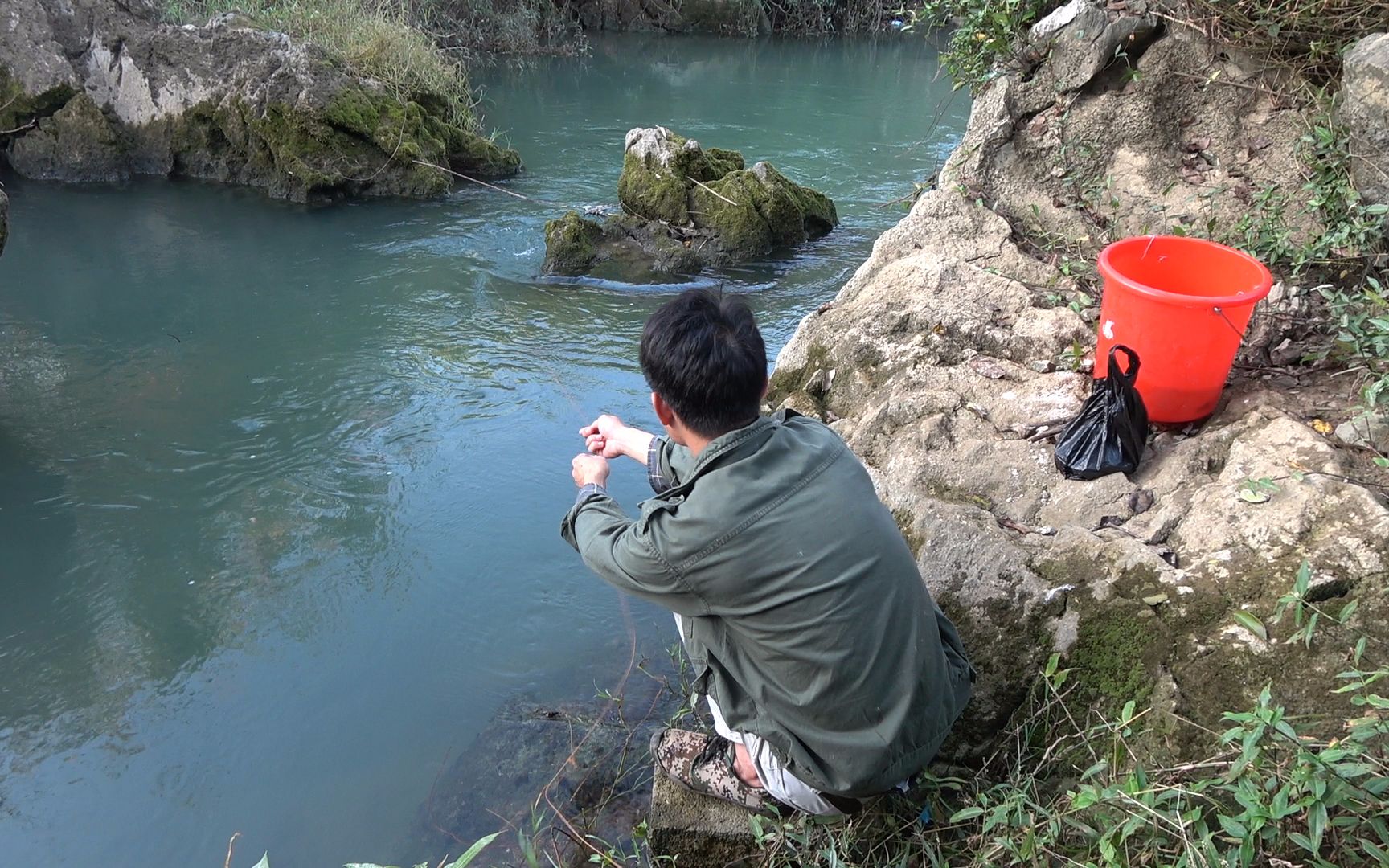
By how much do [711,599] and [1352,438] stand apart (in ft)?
6.30

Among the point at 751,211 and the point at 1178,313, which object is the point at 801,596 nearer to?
the point at 1178,313

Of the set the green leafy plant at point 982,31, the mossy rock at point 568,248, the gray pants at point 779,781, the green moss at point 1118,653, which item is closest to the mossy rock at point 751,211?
the mossy rock at point 568,248

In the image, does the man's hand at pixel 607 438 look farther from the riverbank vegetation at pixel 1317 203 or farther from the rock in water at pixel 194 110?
the rock in water at pixel 194 110

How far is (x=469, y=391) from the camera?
5.82 metres

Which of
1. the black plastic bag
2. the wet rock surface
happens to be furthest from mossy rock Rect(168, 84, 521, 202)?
the black plastic bag

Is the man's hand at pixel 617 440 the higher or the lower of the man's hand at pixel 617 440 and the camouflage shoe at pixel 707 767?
the higher

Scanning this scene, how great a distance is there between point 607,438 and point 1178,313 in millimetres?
1665

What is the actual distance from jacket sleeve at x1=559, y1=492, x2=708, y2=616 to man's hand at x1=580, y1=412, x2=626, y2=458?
45 cm

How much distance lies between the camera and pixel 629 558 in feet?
6.96

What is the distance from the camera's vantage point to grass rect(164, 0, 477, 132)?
34.3 ft

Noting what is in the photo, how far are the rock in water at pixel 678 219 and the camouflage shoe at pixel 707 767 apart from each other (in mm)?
5464

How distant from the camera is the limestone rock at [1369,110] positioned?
329cm

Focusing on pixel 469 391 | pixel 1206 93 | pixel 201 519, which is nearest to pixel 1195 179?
pixel 1206 93

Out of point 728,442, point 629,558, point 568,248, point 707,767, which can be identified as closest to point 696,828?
point 707,767
